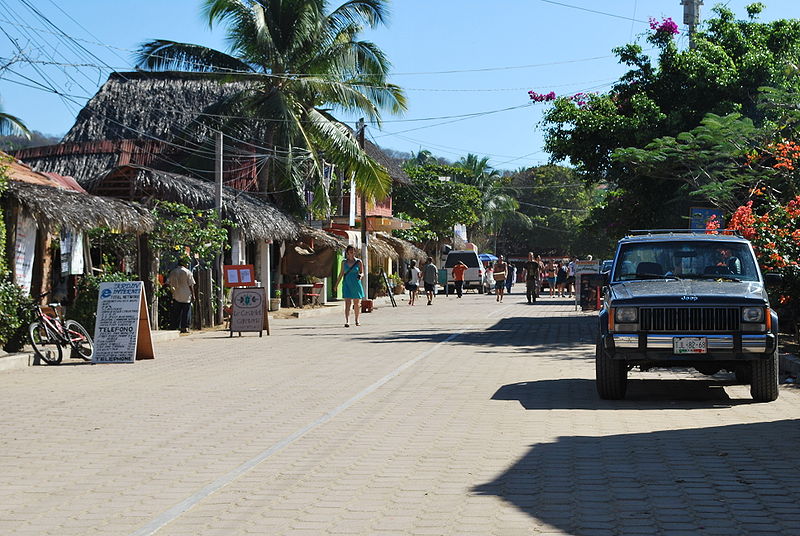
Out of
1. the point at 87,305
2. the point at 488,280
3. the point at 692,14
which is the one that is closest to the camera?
the point at 87,305

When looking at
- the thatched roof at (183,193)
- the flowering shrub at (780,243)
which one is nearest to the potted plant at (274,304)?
the thatched roof at (183,193)

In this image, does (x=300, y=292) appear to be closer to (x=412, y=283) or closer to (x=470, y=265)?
(x=412, y=283)

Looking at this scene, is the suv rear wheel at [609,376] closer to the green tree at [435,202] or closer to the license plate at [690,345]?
the license plate at [690,345]

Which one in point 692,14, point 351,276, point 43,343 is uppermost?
point 692,14

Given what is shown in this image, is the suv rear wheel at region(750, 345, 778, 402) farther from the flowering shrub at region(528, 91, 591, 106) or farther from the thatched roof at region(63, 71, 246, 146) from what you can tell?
the thatched roof at region(63, 71, 246, 146)

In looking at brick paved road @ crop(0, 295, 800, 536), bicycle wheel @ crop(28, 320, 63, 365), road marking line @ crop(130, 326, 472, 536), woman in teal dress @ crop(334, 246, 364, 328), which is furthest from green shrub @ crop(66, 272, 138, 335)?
road marking line @ crop(130, 326, 472, 536)

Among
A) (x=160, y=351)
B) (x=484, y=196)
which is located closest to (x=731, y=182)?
(x=160, y=351)

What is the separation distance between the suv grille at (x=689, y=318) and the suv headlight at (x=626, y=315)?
0.06 m

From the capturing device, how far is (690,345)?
1153 cm

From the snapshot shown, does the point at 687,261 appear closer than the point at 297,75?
Yes

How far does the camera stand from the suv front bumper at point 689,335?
37.6 feet

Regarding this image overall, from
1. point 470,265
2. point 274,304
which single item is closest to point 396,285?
point 470,265

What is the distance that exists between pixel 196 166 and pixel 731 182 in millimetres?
19981

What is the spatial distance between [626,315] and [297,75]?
82.0 feet
